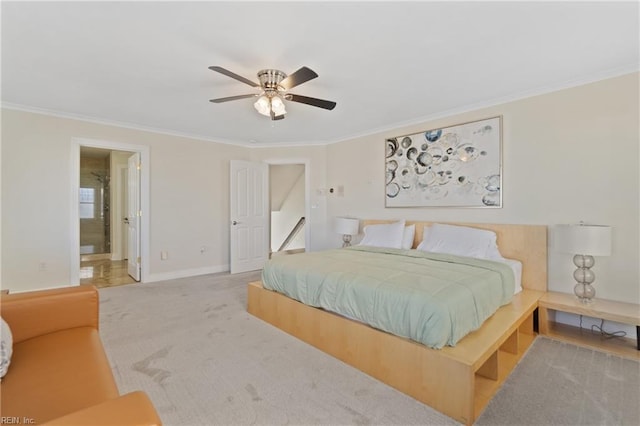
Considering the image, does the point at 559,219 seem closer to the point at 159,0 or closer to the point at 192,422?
the point at 192,422

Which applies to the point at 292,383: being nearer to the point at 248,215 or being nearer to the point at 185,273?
the point at 185,273

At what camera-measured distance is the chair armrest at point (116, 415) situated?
757mm

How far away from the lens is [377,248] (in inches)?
146

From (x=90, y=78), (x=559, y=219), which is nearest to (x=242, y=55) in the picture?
(x=90, y=78)

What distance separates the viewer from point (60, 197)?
377 centimetres

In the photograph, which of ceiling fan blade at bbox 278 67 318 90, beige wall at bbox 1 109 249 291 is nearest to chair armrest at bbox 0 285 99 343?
ceiling fan blade at bbox 278 67 318 90

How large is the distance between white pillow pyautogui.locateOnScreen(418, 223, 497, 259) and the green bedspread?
0.81 ft

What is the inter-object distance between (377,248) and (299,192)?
155 inches

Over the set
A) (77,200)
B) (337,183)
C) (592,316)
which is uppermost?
(337,183)

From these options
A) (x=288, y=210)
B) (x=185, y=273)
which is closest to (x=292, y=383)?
(x=185, y=273)

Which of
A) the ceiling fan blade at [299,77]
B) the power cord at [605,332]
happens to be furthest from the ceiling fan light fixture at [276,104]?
the power cord at [605,332]

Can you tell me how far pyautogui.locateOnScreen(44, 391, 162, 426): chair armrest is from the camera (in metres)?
0.76

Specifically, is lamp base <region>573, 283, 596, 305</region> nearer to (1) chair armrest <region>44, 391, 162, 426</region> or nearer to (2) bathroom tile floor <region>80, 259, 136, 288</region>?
(1) chair armrest <region>44, 391, 162, 426</region>

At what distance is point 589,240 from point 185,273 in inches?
199
